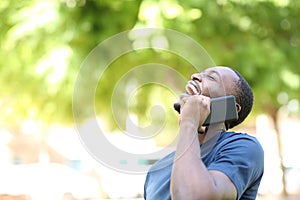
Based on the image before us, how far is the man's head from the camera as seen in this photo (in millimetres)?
2039

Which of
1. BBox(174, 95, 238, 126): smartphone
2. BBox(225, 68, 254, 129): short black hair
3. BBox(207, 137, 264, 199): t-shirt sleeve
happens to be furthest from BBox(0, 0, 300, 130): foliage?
BBox(207, 137, 264, 199): t-shirt sleeve

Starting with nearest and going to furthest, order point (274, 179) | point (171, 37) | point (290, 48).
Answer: point (171, 37)
point (290, 48)
point (274, 179)

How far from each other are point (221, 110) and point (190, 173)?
0.95 ft

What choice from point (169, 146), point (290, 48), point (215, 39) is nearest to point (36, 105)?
point (215, 39)

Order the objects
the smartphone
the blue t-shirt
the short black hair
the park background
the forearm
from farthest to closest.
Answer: the park background, the short black hair, the smartphone, the blue t-shirt, the forearm

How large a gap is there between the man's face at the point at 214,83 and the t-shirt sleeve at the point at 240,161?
0.55 feet

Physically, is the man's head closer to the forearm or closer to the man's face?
the man's face

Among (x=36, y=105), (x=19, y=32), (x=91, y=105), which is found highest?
(x=19, y=32)

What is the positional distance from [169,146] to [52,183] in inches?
370

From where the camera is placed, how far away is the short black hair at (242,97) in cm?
210

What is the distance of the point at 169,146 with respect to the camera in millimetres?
2412

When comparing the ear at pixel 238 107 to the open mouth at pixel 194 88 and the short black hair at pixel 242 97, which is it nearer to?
the short black hair at pixel 242 97

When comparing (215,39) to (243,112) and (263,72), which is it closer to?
(263,72)

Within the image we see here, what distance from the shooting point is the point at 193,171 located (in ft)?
5.90
